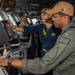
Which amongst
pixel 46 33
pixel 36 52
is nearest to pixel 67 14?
pixel 46 33

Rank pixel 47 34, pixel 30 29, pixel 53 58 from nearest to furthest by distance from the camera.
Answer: pixel 53 58
pixel 47 34
pixel 30 29

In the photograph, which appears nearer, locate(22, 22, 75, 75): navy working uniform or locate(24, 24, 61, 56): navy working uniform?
locate(22, 22, 75, 75): navy working uniform

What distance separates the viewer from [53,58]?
2053 mm

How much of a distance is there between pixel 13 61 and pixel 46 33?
211cm

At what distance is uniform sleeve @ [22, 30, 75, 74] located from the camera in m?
2.06

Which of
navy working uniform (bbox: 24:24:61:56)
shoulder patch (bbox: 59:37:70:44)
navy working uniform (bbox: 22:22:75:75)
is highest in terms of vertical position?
shoulder patch (bbox: 59:37:70:44)

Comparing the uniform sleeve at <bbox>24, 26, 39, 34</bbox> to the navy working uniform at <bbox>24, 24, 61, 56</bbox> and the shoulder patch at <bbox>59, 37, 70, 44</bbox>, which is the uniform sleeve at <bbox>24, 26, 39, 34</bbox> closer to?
the navy working uniform at <bbox>24, 24, 61, 56</bbox>

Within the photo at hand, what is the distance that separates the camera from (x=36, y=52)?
6094 millimetres

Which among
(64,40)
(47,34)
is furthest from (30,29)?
(64,40)

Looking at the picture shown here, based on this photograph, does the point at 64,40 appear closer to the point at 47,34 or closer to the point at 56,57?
the point at 56,57

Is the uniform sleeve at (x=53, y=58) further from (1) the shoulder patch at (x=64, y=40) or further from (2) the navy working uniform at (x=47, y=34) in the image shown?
(2) the navy working uniform at (x=47, y=34)

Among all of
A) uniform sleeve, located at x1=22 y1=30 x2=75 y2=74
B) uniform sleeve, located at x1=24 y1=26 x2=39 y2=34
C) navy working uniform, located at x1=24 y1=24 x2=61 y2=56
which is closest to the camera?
uniform sleeve, located at x1=22 y1=30 x2=75 y2=74

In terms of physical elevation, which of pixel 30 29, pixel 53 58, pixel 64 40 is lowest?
pixel 30 29

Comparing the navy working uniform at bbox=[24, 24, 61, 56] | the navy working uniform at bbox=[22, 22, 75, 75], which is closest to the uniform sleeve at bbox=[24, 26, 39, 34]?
the navy working uniform at bbox=[24, 24, 61, 56]
